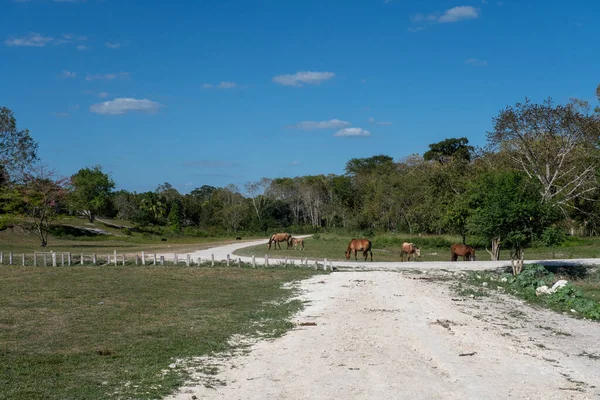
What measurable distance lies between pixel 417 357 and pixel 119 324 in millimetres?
7837

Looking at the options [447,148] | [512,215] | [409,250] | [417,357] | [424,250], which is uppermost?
[447,148]

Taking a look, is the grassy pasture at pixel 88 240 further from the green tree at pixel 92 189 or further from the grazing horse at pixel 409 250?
the grazing horse at pixel 409 250

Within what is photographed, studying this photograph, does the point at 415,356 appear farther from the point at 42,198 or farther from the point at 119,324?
the point at 42,198

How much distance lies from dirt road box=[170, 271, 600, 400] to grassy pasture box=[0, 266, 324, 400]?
1060 mm

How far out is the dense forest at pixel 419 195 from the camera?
31438mm

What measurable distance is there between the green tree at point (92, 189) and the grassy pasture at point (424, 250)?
40.6m

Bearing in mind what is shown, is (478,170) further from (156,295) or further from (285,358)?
(285,358)

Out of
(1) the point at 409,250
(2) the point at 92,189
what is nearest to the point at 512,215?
(1) the point at 409,250

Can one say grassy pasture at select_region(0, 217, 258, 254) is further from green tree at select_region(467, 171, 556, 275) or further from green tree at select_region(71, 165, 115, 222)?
green tree at select_region(467, 171, 556, 275)

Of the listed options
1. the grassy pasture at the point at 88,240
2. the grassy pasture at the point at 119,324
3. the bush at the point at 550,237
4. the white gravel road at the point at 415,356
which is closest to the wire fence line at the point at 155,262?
the grassy pasture at the point at 119,324

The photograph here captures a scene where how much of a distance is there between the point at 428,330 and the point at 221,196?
305 ft

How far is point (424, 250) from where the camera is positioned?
5044 centimetres

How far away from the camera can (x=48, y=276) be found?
27.4 meters

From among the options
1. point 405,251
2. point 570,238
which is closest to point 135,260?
point 405,251
